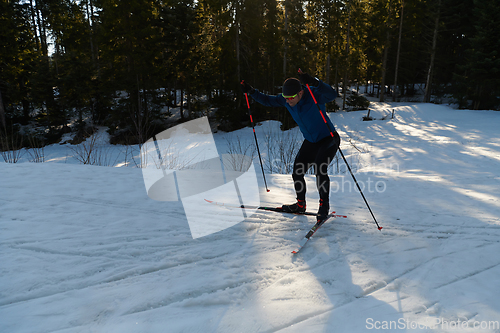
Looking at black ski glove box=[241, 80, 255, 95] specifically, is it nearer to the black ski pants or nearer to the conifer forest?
the black ski pants

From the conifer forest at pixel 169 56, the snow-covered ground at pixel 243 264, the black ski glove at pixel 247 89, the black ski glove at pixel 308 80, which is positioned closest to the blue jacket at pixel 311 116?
the black ski glove at pixel 308 80

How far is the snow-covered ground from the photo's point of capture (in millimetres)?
2004

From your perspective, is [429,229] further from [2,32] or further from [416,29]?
[416,29]

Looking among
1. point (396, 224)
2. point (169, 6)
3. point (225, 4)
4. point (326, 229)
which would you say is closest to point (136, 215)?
point (326, 229)

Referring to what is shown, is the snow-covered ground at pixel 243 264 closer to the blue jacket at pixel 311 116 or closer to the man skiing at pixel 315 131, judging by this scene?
the man skiing at pixel 315 131

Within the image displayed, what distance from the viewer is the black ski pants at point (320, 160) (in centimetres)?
340

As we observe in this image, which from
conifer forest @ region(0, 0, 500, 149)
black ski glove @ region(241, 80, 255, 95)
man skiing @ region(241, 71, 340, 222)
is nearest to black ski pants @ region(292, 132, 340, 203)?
man skiing @ region(241, 71, 340, 222)

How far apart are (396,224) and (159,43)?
20.4 metres

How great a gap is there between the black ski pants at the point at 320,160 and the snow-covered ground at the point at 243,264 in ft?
1.71

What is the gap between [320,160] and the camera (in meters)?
3.39

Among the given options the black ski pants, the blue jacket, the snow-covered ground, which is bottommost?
the snow-covered ground

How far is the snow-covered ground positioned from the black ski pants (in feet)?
1.71

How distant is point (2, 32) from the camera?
17.5 meters

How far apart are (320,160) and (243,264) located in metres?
1.57
